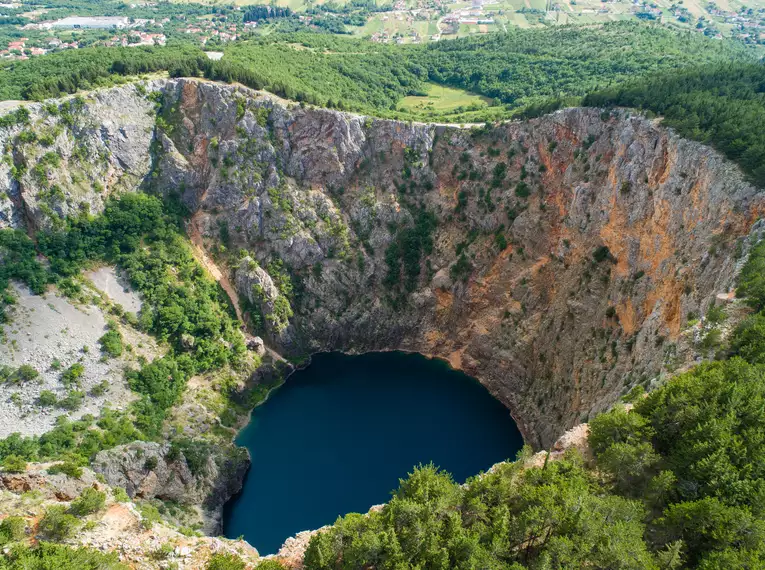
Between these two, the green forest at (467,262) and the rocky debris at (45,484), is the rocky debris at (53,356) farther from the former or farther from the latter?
the rocky debris at (45,484)

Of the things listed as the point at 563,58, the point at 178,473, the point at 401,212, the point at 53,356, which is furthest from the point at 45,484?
the point at 563,58

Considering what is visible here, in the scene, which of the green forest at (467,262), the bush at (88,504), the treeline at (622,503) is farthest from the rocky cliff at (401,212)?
the bush at (88,504)

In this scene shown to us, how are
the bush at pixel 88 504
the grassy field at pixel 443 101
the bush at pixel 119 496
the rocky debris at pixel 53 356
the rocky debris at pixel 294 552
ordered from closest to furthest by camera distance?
the rocky debris at pixel 294 552
the bush at pixel 88 504
the bush at pixel 119 496
the rocky debris at pixel 53 356
the grassy field at pixel 443 101

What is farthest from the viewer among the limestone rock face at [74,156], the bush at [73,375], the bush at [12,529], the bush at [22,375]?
the limestone rock face at [74,156]

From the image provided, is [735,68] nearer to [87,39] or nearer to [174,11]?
[87,39]

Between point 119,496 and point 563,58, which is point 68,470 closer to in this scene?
point 119,496

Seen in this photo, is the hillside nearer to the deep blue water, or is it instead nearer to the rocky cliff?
the rocky cliff
